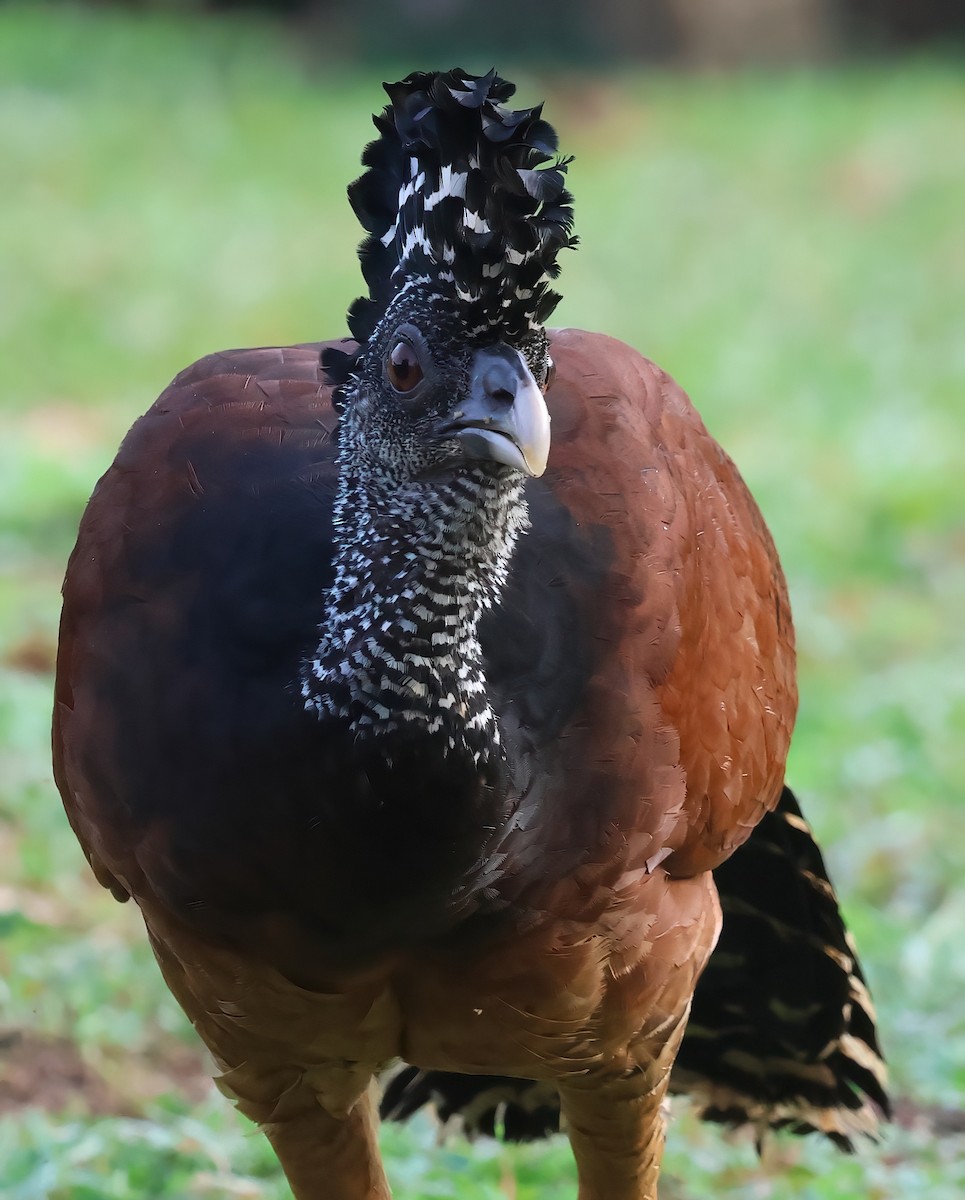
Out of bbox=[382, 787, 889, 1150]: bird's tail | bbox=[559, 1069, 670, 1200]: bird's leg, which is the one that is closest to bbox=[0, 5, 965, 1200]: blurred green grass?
bbox=[382, 787, 889, 1150]: bird's tail

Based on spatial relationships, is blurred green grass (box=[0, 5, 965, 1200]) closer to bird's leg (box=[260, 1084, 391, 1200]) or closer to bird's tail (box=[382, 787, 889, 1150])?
bird's tail (box=[382, 787, 889, 1150])

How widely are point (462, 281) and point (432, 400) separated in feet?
0.55

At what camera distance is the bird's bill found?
2238mm

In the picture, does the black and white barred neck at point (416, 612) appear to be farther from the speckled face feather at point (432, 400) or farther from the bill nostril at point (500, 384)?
the bill nostril at point (500, 384)

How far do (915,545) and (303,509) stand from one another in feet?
17.8

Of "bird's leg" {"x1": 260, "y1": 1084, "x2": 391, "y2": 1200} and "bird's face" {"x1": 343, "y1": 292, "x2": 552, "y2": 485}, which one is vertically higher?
"bird's face" {"x1": 343, "y1": 292, "x2": 552, "y2": 485}

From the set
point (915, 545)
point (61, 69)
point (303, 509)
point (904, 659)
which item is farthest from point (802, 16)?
point (303, 509)

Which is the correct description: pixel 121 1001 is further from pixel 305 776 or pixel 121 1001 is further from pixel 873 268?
pixel 873 268

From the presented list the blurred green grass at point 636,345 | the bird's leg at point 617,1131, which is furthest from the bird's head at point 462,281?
the blurred green grass at point 636,345

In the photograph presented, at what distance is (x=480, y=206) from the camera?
223 centimetres

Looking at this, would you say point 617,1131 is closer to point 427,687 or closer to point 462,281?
point 427,687

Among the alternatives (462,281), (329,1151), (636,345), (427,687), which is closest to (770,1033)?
(329,1151)

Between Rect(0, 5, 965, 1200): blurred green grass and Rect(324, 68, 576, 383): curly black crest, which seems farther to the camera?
Rect(0, 5, 965, 1200): blurred green grass

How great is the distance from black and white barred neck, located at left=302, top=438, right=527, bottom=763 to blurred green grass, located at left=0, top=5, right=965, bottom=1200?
1.65 metres
